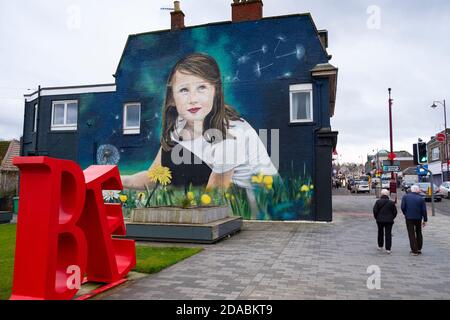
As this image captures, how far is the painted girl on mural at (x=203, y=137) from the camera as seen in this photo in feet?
57.0

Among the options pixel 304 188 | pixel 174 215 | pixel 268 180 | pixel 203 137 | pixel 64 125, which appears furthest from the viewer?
pixel 64 125

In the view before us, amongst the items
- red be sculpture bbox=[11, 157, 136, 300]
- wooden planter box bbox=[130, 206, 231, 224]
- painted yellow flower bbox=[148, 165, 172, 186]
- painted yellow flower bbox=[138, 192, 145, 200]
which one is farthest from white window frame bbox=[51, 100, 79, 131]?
red be sculpture bbox=[11, 157, 136, 300]

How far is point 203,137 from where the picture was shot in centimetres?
1795

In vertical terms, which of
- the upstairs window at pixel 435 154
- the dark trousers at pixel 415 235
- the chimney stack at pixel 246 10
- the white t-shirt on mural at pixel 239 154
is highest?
the chimney stack at pixel 246 10

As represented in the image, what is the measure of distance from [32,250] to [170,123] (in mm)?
13905

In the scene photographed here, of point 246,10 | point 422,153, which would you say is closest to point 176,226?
point 246,10

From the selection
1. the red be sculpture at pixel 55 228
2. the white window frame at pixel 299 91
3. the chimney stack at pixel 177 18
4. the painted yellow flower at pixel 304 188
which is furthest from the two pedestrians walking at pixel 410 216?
the chimney stack at pixel 177 18

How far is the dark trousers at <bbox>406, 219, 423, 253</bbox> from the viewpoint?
377 inches

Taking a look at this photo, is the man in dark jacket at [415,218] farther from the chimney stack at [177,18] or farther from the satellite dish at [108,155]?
the chimney stack at [177,18]

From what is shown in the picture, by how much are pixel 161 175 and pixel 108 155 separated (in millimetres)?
3447

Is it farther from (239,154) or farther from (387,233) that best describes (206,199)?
(387,233)

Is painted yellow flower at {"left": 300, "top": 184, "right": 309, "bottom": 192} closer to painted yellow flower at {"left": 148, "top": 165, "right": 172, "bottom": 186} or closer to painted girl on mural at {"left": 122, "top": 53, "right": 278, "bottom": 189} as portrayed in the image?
painted girl on mural at {"left": 122, "top": 53, "right": 278, "bottom": 189}

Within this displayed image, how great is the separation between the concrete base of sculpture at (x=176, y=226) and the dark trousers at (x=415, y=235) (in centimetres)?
535
